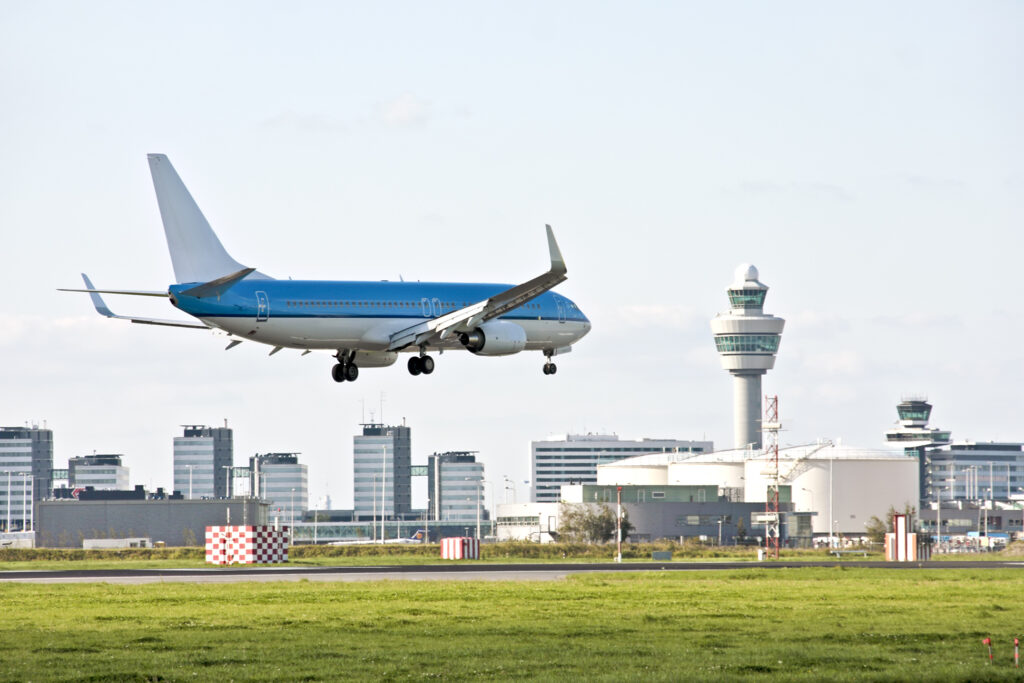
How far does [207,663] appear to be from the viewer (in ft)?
96.1

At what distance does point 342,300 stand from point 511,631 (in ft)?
117

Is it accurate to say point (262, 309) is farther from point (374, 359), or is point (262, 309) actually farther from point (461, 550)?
point (461, 550)

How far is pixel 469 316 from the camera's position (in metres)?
70.8

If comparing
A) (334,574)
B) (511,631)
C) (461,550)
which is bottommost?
(461,550)

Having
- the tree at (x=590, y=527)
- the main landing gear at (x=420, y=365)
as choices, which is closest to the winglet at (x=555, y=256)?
the main landing gear at (x=420, y=365)

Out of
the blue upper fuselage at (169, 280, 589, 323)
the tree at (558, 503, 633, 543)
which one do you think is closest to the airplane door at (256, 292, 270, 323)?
the blue upper fuselage at (169, 280, 589, 323)

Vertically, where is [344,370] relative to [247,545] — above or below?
above

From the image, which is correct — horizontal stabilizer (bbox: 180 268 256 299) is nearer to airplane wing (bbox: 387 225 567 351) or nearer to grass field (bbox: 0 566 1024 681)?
airplane wing (bbox: 387 225 567 351)

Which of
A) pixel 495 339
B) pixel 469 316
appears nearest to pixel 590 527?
pixel 495 339

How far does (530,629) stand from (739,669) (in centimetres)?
897

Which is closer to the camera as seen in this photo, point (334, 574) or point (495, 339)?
point (334, 574)

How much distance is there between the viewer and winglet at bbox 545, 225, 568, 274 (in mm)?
63625

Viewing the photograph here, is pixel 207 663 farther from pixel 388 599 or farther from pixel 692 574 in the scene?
pixel 692 574

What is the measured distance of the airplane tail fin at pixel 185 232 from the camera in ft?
221
